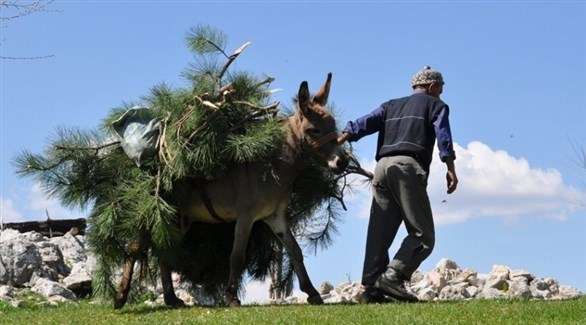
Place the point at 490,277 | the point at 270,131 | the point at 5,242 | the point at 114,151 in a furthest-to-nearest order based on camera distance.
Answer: the point at 5,242 → the point at 490,277 → the point at 114,151 → the point at 270,131

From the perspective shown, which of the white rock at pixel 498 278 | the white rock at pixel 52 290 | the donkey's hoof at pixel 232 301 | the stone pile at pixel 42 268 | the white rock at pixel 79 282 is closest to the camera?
the donkey's hoof at pixel 232 301

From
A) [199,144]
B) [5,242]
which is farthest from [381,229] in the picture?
[5,242]

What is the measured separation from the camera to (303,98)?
11773mm

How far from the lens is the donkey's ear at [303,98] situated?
11703mm

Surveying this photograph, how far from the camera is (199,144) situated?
38.3 feet

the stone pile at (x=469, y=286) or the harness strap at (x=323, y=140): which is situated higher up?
Result: the harness strap at (x=323, y=140)

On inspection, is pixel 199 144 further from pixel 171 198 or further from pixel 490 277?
pixel 490 277

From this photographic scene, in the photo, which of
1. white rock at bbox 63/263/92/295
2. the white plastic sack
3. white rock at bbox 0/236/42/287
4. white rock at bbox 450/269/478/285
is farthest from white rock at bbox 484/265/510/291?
white rock at bbox 0/236/42/287

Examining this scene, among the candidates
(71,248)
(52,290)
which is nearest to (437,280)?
(52,290)

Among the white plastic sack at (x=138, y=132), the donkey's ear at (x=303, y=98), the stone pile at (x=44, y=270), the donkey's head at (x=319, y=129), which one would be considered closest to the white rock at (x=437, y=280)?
the stone pile at (x=44, y=270)

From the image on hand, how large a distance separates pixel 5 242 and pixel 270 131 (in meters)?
8.26

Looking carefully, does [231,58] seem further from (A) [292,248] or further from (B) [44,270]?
(B) [44,270]

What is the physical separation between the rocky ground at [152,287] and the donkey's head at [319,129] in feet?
6.88

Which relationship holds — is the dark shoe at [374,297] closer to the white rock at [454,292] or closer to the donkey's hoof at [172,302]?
the donkey's hoof at [172,302]
